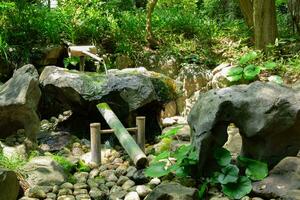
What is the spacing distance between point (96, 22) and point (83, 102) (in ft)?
11.5

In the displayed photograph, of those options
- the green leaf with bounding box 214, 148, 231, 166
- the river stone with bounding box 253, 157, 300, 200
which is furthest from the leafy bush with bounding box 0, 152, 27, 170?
the river stone with bounding box 253, 157, 300, 200

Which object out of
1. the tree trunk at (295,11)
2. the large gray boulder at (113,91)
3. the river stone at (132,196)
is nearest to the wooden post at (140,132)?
the large gray boulder at (113,91)

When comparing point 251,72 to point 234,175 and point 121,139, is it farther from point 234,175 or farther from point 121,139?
point 234,175

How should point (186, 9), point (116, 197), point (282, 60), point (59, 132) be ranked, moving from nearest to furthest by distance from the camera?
point (116, 197) < point (59, 132) < point (282, 60) < point (186, 9)

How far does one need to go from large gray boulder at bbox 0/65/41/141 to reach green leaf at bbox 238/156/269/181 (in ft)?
9.52

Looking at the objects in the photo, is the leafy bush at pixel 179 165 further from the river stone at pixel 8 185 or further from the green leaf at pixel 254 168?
the river stone at pixel 8 185

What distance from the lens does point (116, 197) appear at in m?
4.57

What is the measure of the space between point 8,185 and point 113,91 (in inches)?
106

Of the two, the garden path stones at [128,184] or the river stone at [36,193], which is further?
the garden path stones at [128,184]

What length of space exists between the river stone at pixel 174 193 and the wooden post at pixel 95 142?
1.67m

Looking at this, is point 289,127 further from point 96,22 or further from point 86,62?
point 96,22

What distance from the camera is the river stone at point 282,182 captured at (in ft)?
12.7

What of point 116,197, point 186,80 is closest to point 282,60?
point 186,80

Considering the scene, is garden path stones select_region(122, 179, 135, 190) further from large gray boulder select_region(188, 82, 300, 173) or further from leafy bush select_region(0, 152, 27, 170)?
Result: leafy bush select_region(0, 152, 27, 170)
